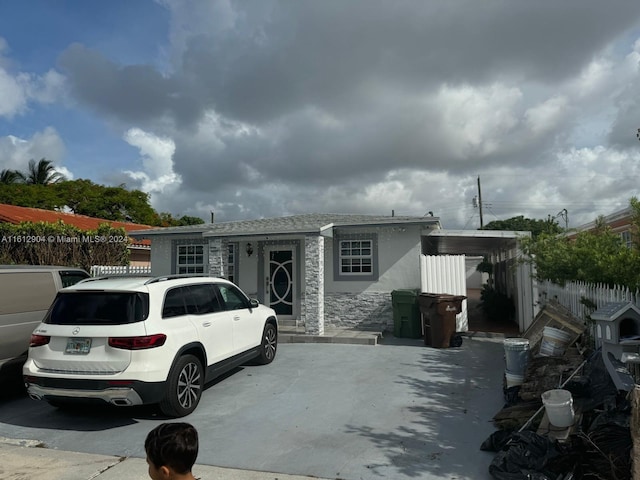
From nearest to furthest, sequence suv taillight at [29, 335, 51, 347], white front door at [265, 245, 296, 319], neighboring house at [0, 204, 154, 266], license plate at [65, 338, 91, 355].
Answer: license plate at [65, 338, 91, 355], suv taillight at [29, 335, 51, 347], white front door at [265, 245, 296, 319], neighboring house at [0, 204, 154, 266]

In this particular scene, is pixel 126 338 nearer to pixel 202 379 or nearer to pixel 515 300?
pixel 202 379

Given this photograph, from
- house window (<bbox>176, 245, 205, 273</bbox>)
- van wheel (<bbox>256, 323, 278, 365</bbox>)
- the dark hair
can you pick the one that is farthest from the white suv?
house window (<bbox>176, 245, 205, 273</bbox>)

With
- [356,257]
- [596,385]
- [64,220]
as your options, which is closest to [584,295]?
[596,385]

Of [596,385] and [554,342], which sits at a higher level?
[554,342]

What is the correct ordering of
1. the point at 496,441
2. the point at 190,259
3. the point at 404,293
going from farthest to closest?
the point at 190,259 → the point at 404,293 → the point at 496,441

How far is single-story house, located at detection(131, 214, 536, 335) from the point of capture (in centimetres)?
1141

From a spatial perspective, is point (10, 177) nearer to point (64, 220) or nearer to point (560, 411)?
point (64, 220)

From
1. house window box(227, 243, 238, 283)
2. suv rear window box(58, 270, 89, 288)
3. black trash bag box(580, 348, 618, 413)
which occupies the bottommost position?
black trash bag box(580, 348, 618, 413)

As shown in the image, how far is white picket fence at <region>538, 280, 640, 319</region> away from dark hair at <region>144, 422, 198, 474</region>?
5.30m

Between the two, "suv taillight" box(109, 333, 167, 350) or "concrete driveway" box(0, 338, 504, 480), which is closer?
"concrete driveway" box(0, 338, 504, 480)

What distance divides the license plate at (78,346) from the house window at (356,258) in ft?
26.0

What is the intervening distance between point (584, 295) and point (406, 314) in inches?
182

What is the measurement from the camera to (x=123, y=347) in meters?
5.06

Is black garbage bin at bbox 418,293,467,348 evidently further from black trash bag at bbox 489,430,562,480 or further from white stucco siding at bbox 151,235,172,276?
white stucco siding at bbox 151,235,172,276
